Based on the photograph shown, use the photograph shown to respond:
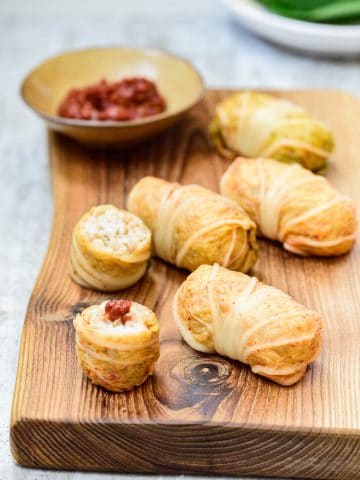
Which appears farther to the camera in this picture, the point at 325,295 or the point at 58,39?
the point at 58,39

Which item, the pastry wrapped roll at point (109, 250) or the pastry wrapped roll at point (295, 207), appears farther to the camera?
the pastry wrapped roll at point (295, 207)

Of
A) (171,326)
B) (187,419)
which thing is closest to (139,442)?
(187,419)

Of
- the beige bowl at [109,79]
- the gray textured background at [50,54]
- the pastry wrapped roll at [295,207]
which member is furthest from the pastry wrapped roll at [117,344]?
the beige bowl at [109,79]

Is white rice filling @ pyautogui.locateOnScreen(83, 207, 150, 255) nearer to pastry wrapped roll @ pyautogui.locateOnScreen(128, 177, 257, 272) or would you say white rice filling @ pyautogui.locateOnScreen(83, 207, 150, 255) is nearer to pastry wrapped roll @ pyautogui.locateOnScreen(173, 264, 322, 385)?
pastry wrapped roll @ pyautogui.locateOnScreen(128, 177, 257, 272)

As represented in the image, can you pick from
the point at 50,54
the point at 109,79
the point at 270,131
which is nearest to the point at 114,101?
the point at 109,79

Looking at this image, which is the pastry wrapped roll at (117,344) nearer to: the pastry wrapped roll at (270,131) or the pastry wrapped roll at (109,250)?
the pastry wrapped roll at (109,250)

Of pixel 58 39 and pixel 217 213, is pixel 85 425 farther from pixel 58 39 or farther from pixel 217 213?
pixel 58 39
